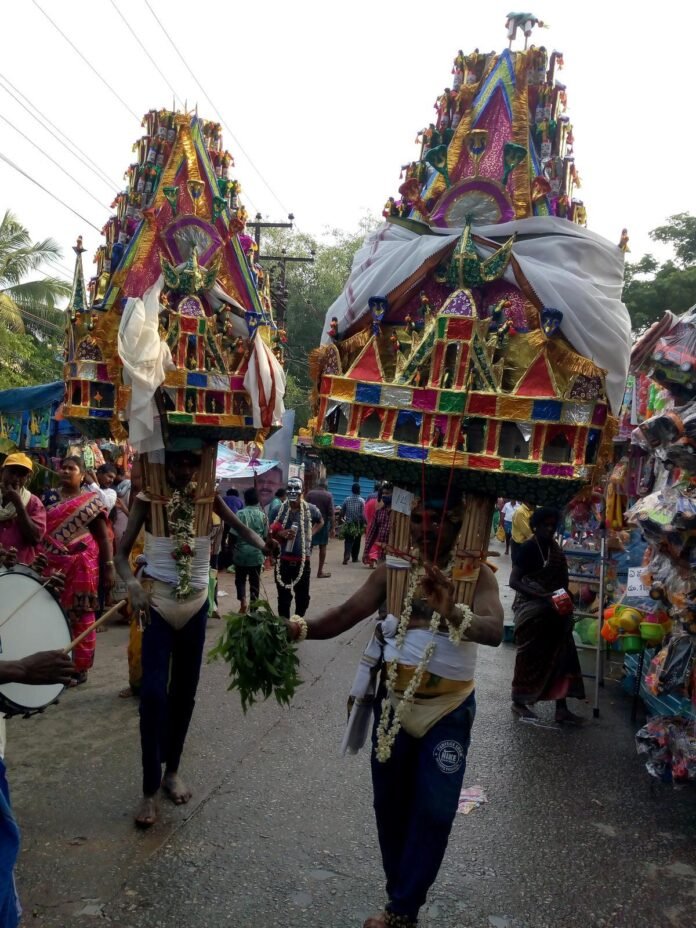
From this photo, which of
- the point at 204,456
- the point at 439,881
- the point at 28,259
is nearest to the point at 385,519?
the point at 204,456

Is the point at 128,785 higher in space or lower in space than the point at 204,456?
lower

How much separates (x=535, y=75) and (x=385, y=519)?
25.2 feet

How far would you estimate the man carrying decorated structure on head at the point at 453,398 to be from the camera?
302cm

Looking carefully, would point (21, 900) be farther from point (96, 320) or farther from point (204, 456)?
point (96, 320)

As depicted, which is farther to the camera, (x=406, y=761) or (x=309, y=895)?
(x=309, y=895)

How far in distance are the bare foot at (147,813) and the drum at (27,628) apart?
1.10m

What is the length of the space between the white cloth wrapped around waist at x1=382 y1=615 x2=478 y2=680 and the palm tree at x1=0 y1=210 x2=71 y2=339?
2037 centimetres

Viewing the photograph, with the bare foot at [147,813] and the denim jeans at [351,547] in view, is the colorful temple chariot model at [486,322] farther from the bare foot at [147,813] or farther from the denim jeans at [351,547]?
the denim jeans at [351,547]

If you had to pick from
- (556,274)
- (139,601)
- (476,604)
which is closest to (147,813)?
(139,601)

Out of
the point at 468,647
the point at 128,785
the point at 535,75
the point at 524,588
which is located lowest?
the point at 128,785

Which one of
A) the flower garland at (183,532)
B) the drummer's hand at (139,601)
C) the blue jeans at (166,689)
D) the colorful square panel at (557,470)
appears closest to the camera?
the colorful square panel at (557,470)

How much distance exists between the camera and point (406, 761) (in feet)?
10.5

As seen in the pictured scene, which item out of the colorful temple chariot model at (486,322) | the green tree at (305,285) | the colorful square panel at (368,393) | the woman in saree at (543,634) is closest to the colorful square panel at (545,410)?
the colorful temple chariot model at (486,322)

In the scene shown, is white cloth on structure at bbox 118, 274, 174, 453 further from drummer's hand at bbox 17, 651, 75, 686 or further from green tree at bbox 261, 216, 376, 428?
green tree at bbox 261, 216, 376, 428
